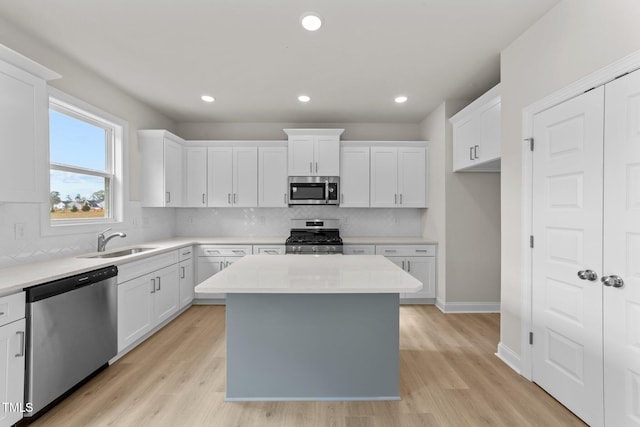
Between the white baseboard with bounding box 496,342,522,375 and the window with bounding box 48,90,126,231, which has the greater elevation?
the window with bounding box 48,90,126,231

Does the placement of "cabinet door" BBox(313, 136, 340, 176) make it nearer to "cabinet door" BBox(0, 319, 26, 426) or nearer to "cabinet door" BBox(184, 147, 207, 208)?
"cabinet door" BBox(184, 147, 207, 208)

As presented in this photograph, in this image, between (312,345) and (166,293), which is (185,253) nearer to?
(166,293)

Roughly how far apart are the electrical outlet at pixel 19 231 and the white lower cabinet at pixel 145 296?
711mm

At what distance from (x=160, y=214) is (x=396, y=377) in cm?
382

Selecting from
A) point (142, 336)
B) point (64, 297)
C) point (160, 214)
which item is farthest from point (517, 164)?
point (160, 214)

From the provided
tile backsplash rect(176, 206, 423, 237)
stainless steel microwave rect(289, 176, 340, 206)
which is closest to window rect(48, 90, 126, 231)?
tile backsplash rect(176, 206, 423, 237)

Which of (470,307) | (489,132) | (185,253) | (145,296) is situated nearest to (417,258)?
(470,307)

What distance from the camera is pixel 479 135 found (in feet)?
10.6

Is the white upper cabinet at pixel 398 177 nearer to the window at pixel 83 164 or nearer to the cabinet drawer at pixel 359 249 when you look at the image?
the cabinet drawer at pixel 359 249

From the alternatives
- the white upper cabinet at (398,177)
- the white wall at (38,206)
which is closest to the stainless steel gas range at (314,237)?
the white upper cabinet at (398,177)

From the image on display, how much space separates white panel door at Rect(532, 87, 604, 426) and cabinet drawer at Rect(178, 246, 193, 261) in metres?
3.72

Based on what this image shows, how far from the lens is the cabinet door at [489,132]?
2932mm

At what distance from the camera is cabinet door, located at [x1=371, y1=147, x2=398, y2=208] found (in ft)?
15.1

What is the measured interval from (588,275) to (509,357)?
3.82ft
